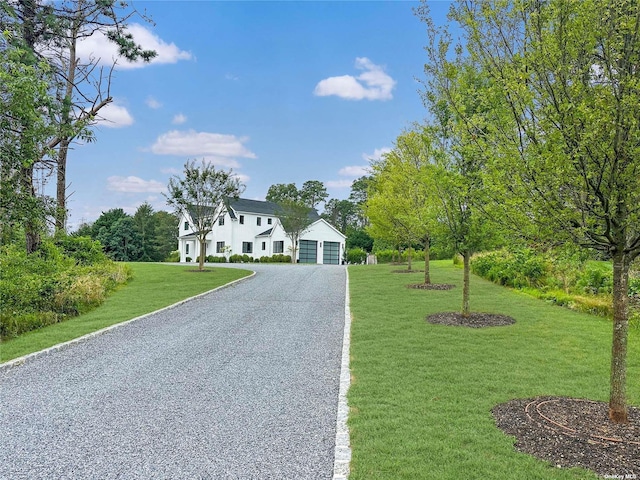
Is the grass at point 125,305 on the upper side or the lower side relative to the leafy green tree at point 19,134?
lower

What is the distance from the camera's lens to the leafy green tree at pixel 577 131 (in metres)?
3.21

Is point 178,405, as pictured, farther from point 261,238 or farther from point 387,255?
point 261,238

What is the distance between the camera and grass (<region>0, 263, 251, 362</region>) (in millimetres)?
7461

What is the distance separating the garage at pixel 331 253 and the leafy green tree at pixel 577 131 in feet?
122

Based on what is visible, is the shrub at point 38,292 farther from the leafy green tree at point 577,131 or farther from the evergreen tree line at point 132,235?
the evergreen tree line at point 132,235

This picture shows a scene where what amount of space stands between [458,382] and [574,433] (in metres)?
1.54

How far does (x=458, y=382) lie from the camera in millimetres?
5105

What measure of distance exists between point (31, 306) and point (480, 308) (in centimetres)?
1045

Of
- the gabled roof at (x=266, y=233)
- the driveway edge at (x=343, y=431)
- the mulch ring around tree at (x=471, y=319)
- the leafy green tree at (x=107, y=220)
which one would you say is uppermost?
the leafy green tree at (x=107, y=220)

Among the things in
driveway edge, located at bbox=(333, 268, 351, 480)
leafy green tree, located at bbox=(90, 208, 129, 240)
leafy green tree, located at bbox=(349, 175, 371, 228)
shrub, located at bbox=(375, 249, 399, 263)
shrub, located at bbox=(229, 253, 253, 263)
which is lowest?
driveway edge, located at bbox=(333, 268, 351, 480)

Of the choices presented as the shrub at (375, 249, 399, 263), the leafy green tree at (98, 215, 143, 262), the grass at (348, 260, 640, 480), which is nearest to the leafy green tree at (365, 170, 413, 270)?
the grass at (348, 260, 640, 480)

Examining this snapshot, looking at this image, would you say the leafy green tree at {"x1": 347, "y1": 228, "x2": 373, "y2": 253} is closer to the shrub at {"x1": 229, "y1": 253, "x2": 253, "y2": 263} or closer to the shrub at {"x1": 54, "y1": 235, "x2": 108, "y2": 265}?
the shrub at {"x1": 229, "y1": 253, "x2": 253, "y2": 263}

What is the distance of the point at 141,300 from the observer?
12.3 m

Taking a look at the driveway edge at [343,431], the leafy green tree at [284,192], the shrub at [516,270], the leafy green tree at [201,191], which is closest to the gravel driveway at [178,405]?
the driveway edge at [343,431]
